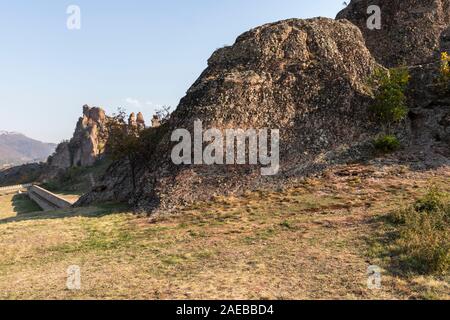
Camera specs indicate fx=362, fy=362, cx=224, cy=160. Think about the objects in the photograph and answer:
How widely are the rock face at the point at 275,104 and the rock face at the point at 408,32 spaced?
→ 1098 cm

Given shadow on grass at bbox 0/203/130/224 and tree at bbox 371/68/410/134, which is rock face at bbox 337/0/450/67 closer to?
tree at bbox 371/68/410/134

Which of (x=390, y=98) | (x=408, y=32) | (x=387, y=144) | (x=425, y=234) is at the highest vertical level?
(x=408, y=32)

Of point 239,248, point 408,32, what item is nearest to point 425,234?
point 239,248

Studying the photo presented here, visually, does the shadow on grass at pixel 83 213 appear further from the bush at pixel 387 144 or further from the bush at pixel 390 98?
the bush at pixel 390 98

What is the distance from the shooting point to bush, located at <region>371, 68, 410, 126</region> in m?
29.5

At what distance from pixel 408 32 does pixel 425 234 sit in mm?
36237

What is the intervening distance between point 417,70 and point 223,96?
63.9ft

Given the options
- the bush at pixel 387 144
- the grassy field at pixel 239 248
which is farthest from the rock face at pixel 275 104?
the grassy field at pixel 239 248

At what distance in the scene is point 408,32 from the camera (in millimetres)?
43750

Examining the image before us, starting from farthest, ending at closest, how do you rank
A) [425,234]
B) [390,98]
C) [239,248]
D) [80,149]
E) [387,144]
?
[80,149], [390,98], [387,144], [239,248], [425,234]

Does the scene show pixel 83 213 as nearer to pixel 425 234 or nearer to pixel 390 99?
pixel 425 234

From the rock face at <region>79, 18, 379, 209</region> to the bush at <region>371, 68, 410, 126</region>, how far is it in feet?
3.98

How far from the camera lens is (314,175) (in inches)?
1072
